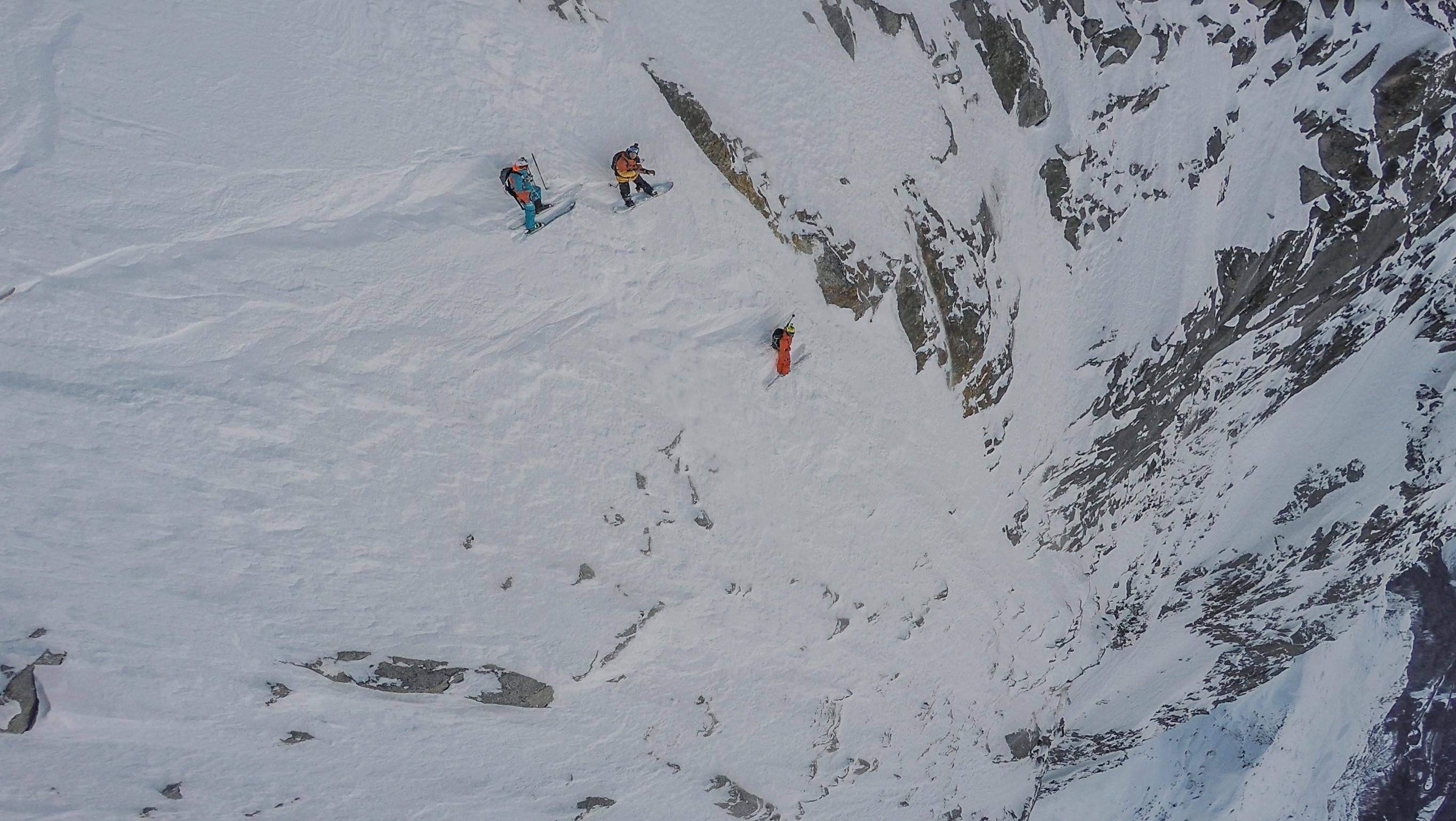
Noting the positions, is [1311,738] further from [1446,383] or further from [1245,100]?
[1245,100]

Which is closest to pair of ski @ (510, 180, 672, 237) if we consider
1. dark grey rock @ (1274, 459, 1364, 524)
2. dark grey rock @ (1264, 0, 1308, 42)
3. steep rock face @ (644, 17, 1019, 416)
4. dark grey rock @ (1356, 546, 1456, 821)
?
steep rock face @ (644, 17, 1019, 416)

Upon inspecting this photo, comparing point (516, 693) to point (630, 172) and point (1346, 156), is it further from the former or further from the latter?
point (1346, 156)

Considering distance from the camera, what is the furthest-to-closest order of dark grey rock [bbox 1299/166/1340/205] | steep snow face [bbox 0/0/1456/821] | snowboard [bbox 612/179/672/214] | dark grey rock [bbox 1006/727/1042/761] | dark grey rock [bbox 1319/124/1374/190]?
dark grey rock [bbox 1006/727/1042/761]
dark grey rock [bbox 1299/166/1340/205]
dark grey rock [bbox 1319/124/1374/190]
snowboard [bbox 612/179/672/214]
steep snow face [bbox 0/0/1456/821]

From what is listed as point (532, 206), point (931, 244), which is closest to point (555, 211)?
point (532, 206)

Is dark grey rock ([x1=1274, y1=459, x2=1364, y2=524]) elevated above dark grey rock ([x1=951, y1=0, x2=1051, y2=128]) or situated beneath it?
situated beneath

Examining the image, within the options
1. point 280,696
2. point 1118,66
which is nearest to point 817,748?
point 280,696

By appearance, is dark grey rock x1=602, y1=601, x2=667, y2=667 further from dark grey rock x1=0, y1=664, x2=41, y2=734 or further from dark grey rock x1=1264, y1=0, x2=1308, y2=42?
dark grey rock x1=1264, y1=0, x2=1308, y2=42

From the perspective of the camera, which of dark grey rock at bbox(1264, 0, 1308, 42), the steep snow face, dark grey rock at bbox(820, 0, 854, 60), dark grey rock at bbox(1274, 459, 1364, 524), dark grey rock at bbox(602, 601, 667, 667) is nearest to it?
the steep snow face
